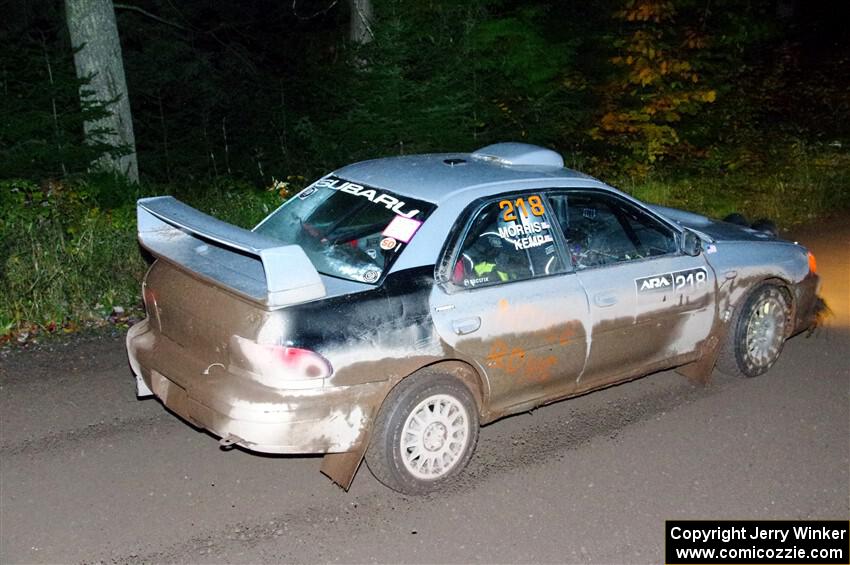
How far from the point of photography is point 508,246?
17.6 ft

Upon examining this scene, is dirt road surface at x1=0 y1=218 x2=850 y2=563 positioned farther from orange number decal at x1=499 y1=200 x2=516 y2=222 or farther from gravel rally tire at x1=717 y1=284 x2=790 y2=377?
orange number decal at x1=499 y1=200 x2=516 y2=222

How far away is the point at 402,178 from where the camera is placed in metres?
5.62

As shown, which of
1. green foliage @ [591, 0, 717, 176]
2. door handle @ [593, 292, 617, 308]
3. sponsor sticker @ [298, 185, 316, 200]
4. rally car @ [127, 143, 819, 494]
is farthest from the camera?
green foliage @ [591, 0, 717, 176]

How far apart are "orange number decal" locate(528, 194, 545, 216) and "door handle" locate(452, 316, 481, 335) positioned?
0.83 metres

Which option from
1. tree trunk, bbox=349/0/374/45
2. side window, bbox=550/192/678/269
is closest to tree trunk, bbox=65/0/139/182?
tree trunk, bbox=349/0/374/45

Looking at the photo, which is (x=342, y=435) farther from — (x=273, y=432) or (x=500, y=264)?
(x=500, y=264)

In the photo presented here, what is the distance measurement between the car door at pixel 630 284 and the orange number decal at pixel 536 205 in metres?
0.15

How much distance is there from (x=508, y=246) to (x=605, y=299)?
2.45 ft

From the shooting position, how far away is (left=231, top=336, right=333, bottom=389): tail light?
4.52 meters

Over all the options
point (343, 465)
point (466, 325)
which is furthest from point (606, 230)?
point (343, 465)

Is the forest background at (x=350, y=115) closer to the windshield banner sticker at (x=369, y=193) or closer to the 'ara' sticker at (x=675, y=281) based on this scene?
the windshield banner sticker at (x=369, y=193)

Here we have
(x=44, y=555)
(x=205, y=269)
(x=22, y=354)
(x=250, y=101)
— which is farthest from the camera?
(x=250, y=101)

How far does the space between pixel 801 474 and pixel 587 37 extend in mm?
11196

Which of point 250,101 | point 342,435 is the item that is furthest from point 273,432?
point 250,101
